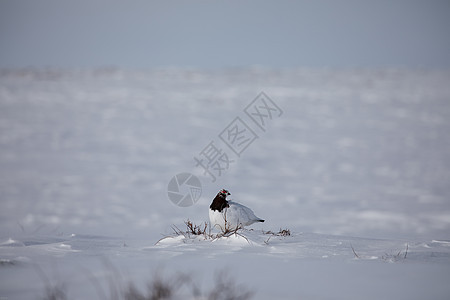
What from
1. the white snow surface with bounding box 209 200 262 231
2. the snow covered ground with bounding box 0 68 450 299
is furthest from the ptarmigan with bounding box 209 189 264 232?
the snow covered ground with bounding box 0 68 450 299

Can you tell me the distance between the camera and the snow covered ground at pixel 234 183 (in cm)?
304

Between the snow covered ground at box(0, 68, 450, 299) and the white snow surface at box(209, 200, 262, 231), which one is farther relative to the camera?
the white snow surface at box(209, 200, 262, 231)

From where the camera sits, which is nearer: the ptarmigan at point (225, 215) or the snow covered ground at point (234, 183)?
the snow covered ground at point (234, 183)

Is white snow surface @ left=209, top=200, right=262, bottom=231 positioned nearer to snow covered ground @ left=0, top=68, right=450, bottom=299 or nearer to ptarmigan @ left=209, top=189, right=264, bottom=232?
ptarmigan @ left=209, top=189, right=264, bottom=232

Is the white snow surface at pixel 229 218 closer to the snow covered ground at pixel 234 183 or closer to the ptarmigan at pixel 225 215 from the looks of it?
the ptarmigan at pixel 225 215

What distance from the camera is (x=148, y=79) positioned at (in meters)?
33.1

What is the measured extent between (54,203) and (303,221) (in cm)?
813

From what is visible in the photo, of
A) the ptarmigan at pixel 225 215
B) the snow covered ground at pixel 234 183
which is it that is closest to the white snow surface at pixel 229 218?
the ptarmigan at pixel 225 215

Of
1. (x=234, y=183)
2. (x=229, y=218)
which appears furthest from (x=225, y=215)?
(x=234, y=183)

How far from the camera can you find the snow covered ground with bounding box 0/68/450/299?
9.96 feet

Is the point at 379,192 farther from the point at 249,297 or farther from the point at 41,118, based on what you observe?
the point at 41,118

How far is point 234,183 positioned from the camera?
16.9m

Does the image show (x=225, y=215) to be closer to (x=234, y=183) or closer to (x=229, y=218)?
(x=229, y=218)

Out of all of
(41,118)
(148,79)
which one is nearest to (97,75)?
(148,79)
